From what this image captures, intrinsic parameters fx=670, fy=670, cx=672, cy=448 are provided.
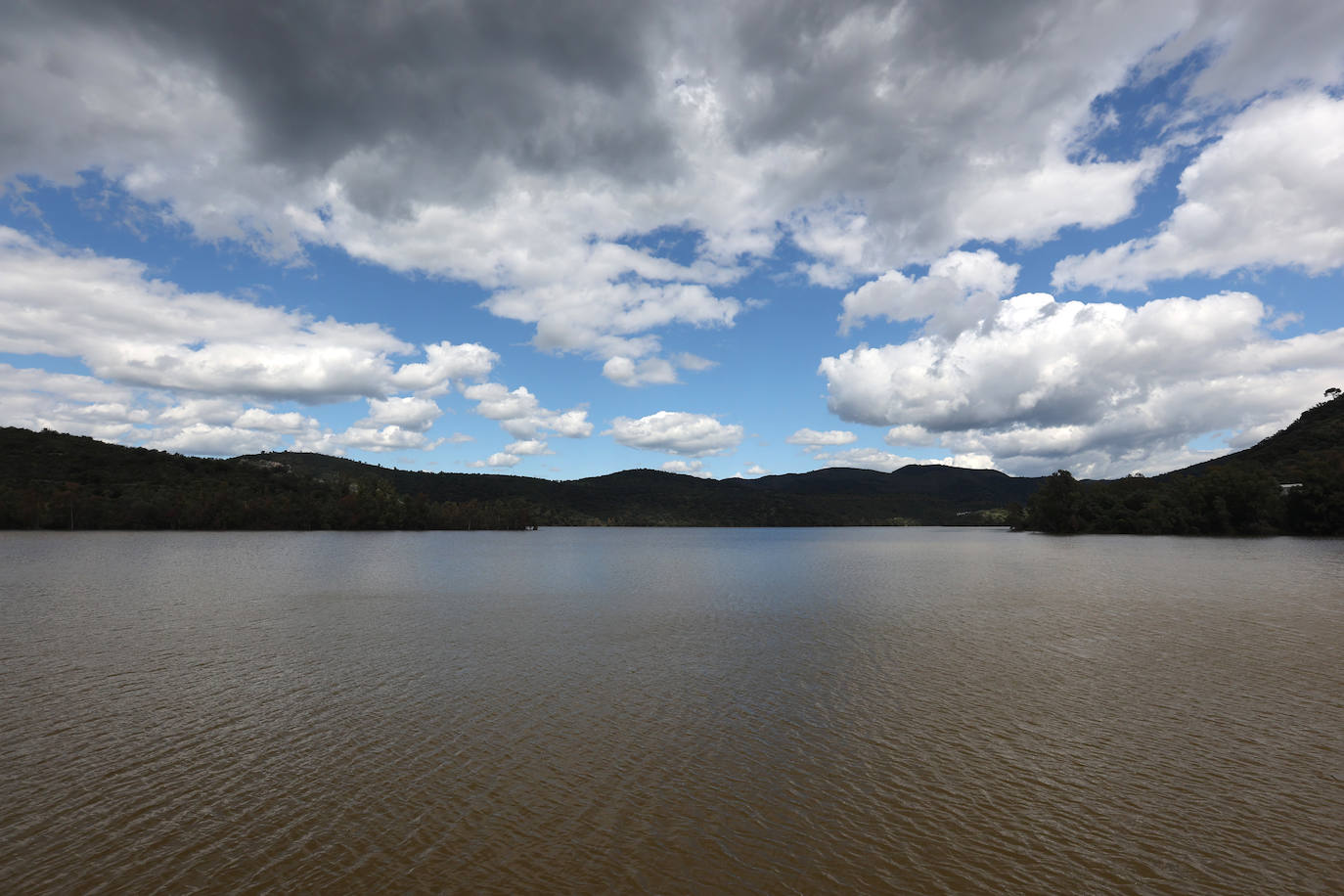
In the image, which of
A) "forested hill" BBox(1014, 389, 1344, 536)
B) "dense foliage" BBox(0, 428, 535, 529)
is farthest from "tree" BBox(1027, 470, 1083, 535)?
"dense foliage" BBox(0, 428, 535, 529)

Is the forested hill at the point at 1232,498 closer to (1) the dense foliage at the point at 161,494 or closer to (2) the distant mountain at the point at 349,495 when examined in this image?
(2) the distant mountain at the point at 349,495

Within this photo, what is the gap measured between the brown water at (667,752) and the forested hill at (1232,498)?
109 m

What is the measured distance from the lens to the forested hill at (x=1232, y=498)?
370 feet

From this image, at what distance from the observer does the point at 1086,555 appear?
82.8m

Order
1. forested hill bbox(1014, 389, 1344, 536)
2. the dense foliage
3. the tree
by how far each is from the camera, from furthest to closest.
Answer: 1. the tree
2. the dense foliage
3. forested hill bbox(1014, 389, 1344, 536)

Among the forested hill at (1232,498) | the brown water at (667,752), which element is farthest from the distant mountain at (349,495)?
the brown water at (667,752)

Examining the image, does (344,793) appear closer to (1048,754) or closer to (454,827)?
(454,827)

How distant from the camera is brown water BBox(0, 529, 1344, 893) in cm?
1010

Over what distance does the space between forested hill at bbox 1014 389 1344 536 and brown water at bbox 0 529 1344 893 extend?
4296 inches

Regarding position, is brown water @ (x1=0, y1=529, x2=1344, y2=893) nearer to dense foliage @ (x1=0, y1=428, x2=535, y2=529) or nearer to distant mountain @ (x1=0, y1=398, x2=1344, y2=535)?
distant mountain @ (x1=0, y1=398, x2=1344, y2=535)

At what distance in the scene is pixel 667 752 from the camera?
49.3 ft

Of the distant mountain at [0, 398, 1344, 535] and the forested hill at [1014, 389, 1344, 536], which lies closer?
the forested hill at [1014, 389, 1344, 536]

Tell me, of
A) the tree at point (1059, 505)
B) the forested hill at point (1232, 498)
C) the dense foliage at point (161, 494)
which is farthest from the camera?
the tree at point (1059, 505)

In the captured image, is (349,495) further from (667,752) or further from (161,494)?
(667,752)
